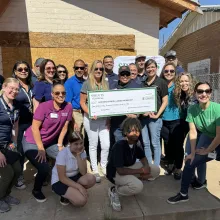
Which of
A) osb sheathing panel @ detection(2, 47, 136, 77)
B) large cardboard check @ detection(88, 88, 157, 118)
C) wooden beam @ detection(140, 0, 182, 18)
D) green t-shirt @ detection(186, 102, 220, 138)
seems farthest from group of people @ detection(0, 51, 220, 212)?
wooden beam @ detection(140, 0, 182, 18)

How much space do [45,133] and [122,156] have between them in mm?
1158

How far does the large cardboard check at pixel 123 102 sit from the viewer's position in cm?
386

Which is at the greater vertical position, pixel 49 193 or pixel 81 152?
pixel 81 152

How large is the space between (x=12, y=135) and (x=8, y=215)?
1.03 meters

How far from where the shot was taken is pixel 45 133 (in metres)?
3.46

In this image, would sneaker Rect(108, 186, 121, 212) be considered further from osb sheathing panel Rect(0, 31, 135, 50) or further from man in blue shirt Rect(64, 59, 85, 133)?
osb sheathing panel Rect(0, 31, 135, 50)

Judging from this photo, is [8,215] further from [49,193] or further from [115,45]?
[115,45]

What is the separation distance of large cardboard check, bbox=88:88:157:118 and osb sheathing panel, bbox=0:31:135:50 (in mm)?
2740

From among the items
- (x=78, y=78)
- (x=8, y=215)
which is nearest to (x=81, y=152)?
(x=8, y=215)

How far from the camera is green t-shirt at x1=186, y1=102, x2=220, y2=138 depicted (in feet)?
10.4

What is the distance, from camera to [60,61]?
6230 mm

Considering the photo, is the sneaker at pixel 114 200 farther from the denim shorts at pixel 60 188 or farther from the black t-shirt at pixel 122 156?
the denim shorts at pixel 60 188

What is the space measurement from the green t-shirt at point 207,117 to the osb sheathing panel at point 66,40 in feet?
11.6

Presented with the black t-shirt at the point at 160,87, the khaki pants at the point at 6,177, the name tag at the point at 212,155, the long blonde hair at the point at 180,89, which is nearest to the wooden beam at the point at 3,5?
the black t-shirt at the point at 160,87
